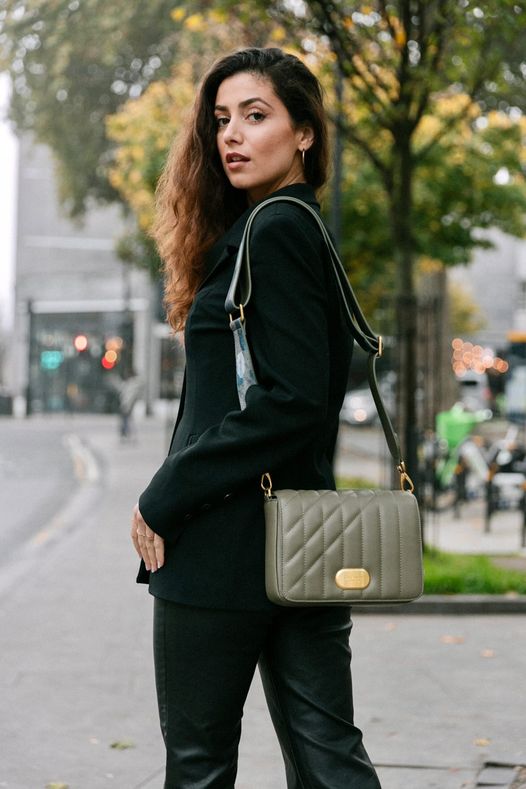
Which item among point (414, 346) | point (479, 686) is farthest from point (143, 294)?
point (479, 686)

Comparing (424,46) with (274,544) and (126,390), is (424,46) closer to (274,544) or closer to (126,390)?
(274,544)

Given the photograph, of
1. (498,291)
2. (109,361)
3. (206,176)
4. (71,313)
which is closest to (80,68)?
(109,361)

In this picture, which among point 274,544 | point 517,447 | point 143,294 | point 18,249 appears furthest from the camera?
point 18,249

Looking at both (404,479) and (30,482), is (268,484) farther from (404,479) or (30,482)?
(30,482)

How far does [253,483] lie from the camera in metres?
2.33

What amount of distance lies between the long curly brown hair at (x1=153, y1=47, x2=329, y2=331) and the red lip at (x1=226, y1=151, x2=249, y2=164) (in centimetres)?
10

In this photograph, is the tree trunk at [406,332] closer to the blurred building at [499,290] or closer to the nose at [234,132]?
the nose at [234,132]

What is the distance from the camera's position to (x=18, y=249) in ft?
191

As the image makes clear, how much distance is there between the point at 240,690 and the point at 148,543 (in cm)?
34

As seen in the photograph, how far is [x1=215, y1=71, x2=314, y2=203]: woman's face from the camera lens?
2465 millimetres

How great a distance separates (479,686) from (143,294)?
48.3m

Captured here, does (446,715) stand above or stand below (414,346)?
below

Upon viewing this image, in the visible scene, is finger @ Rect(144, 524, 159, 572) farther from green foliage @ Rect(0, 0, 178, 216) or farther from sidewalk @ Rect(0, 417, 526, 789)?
green foliage @ Rect(0, 0, 178, 216)

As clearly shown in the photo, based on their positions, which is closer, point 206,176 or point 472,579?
point 206,176
